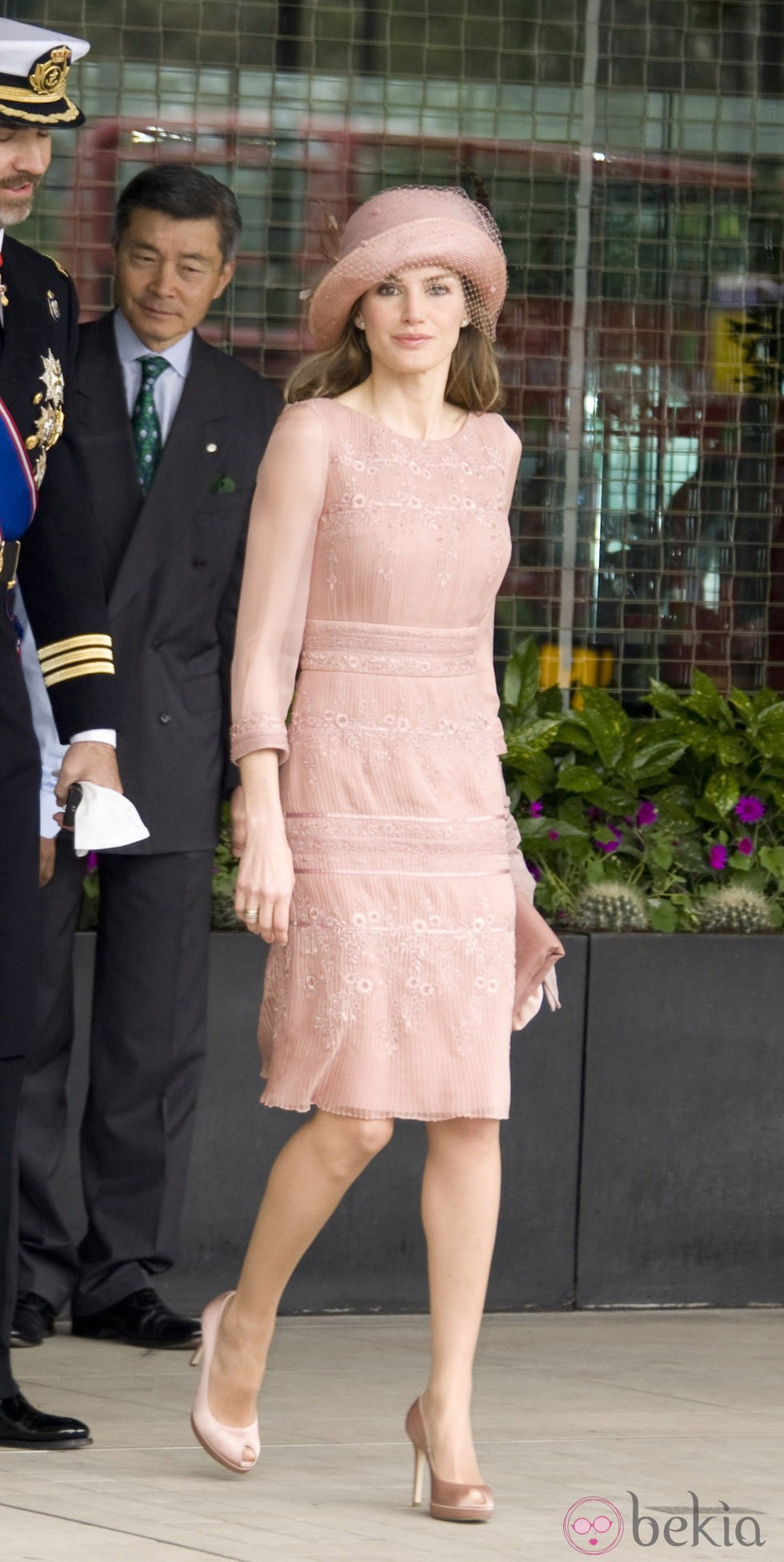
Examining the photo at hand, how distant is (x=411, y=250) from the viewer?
12.4ft

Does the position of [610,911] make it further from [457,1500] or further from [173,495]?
[457,1500]

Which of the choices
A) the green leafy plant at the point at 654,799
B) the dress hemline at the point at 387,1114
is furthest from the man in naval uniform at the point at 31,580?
the green leafy plant at the point at 654,799

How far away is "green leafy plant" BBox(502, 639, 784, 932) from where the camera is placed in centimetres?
577

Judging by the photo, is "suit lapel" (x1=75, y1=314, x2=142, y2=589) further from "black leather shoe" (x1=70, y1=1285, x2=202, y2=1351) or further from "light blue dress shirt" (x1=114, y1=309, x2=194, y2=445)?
"black leather shoe" (x1=70, y1=1285, x2=202, y2=1351)

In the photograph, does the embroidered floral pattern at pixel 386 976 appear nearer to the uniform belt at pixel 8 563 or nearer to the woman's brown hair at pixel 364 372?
the uniform belt at pixel 8 563

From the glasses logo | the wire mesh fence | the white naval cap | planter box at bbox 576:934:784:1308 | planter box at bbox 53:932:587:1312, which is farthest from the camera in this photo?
the wire mesh fence

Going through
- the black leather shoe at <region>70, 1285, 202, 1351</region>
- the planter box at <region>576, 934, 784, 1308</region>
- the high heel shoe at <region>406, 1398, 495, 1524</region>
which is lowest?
the black leather shoe at <region>70, 1285, 202, 1351</region>

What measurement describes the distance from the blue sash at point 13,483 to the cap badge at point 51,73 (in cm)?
46

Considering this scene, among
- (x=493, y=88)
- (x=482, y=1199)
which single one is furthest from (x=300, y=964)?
(x=493, y=88)

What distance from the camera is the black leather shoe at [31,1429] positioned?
3961mm

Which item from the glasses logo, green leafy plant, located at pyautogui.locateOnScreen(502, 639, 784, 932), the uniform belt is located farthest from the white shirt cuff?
green leafy plant, located at pyautogui.locateOnScreen(502, 639, 784, 932)

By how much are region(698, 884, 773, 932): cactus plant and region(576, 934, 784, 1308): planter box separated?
0.10 m

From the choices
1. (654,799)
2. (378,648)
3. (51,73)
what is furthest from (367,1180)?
(51,73)

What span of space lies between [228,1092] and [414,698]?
1728 mm
